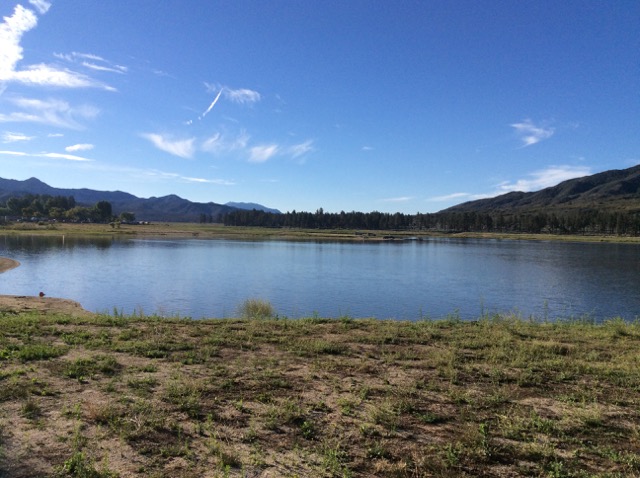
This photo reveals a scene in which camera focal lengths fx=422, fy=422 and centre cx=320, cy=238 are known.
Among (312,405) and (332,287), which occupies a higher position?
(312,405)

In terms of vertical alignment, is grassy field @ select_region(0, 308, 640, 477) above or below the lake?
Answer: above

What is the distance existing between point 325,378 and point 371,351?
279 centimetres

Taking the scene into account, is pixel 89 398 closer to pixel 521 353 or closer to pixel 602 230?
pixel 521 353

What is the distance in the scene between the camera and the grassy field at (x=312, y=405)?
6.12 metres

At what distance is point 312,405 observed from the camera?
805cm

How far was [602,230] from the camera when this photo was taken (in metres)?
192

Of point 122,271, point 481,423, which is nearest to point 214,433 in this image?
point 481,423

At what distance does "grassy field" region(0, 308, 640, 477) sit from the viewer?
20.1ft

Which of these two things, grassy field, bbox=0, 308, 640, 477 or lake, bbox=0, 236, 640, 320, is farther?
lake, bbox=0, 236, 640, 320

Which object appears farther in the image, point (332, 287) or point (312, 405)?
point (332, 287)

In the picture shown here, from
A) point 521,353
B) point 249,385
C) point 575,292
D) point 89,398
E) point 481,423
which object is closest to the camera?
point 481,423

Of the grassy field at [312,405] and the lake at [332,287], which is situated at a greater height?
the grassy field at [312,405]

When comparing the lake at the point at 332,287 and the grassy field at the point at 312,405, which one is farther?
the lake at the point at 332,287

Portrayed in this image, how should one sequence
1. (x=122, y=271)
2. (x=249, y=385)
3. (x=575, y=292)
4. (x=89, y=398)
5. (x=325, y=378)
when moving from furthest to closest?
(x=122, y=271)
(x=575, y=292)
(x=325, y=378)
(x=249, y=385)
(x=89, y=398)
